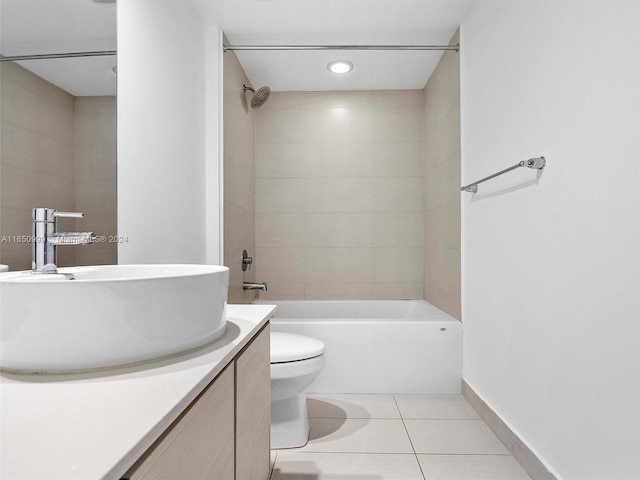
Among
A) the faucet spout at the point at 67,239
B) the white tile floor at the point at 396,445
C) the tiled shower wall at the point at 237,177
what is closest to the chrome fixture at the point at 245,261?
the tiled shower wall at the point at 237,177

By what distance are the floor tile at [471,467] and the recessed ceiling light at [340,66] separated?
2369 millimetres

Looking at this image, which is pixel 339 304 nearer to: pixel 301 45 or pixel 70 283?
pixel 301 45

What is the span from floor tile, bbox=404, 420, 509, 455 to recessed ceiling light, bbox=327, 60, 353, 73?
224cm

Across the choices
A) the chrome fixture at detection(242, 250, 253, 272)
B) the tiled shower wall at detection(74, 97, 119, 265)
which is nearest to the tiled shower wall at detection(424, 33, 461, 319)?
the chrome fixture at detection(242, 250, 253, 272)

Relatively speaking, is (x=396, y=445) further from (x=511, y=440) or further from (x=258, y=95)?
(x=258, y=95)

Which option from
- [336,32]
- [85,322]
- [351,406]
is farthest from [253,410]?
[336,32]

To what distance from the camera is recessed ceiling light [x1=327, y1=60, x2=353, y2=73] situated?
2.79m

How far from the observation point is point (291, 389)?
1.79 meters

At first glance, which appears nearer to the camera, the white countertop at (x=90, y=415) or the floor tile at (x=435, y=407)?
the white countertop at (x=90, y=415)

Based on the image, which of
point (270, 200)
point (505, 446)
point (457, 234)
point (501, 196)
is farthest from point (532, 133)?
point (270, 200)

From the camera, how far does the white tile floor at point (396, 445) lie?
1.59m

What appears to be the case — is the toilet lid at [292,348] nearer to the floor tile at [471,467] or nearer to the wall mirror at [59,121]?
the floor tile at [471,467]

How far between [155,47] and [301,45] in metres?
1.05

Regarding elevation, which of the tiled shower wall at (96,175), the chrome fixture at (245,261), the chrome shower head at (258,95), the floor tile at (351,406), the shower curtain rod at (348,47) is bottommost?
the floor tile at (351,406)
